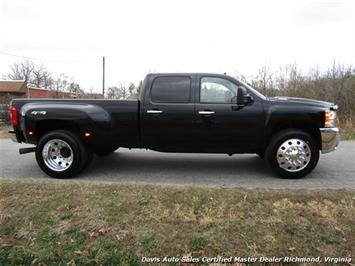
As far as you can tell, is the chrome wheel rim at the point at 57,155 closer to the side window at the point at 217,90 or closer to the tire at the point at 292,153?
the side window at the point at 217,90

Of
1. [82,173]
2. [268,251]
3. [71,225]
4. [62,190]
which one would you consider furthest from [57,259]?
[82,173]

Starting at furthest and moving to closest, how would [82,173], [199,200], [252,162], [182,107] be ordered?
[252,162] < [82,173] < [182,107] < [199,200]

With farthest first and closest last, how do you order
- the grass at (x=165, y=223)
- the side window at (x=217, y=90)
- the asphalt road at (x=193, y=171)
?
the side window at (x=217, y=90) → the asphalt road at (x=193, y=171) → the grass at (x=165, y=223)

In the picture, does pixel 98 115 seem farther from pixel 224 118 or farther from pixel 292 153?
pixel 292 153

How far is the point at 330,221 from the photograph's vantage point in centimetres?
348

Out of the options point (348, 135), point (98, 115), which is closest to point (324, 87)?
point (348, 135)

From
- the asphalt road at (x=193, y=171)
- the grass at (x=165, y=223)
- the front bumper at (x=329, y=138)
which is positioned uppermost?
the front bumper at (x=329, y=138)

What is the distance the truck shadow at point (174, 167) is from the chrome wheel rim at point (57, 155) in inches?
15.1

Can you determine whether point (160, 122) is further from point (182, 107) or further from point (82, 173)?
point (82, 173)

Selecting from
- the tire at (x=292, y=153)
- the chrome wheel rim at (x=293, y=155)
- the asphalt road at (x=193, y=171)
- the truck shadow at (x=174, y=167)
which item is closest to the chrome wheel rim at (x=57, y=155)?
the asphalt road at (x=193, y=171)

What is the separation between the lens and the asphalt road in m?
5.09

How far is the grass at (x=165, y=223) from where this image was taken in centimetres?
303

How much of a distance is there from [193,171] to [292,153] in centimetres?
181

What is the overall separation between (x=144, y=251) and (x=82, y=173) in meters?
Answer: 3.08
